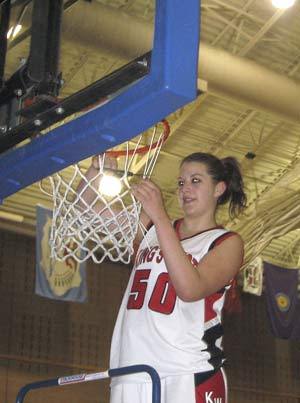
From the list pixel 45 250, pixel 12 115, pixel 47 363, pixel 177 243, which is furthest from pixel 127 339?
pixel 47 363

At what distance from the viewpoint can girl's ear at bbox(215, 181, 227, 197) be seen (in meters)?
3.42

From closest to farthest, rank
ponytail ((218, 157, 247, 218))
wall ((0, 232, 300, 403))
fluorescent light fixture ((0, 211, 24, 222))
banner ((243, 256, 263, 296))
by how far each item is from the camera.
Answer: ponytail ((218, 157, 247, 218)) → wall ((0, 232, 300, 403)) → fluorescent light fixture ((0, 211, 24, 222)) → banner ((243, 256, 263, 296))

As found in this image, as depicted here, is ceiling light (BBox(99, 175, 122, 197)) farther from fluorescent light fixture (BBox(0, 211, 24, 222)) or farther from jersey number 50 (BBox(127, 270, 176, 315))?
fluorescent light fixture (BBox(0, 211, 24, 222))

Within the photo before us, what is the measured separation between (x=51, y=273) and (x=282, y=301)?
3804 millimetres

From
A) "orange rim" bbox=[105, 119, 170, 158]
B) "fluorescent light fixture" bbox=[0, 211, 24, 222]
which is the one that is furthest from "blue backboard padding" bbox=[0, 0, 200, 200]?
"fluorescent light fixture" bbox=[0, 211, 24, 222]

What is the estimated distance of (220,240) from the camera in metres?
3.23

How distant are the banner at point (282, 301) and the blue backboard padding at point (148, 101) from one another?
27.4 feet

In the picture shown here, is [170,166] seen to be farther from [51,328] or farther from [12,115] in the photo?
[12,115]

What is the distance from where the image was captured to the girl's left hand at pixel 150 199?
3.02 metres

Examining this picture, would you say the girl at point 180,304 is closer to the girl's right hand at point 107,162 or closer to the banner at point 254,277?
the girl's right hand at point 107,162

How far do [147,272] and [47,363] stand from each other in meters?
7.40

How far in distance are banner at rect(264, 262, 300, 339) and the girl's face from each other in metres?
7.86

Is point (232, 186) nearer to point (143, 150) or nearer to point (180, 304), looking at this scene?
point (143, 150)

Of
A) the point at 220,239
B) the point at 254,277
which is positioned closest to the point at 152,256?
the point at 220,239
